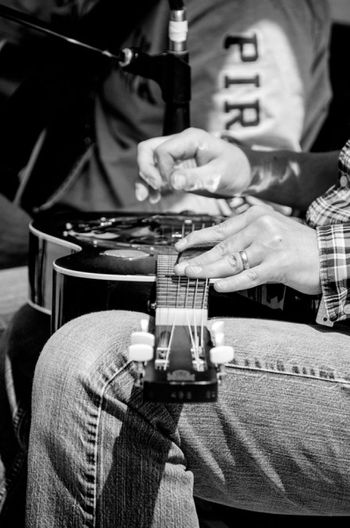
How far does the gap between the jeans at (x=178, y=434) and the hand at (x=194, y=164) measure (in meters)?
0.34

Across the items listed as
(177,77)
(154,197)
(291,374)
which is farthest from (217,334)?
(177,77)

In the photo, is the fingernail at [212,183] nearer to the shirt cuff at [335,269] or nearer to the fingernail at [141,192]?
the fingernail at [141,192]

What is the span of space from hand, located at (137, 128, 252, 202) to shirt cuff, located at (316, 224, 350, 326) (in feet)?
0.96

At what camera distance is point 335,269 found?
0.85 metres

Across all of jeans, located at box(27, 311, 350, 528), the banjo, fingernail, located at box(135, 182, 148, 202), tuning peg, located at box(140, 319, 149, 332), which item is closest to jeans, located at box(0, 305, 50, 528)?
the banjo

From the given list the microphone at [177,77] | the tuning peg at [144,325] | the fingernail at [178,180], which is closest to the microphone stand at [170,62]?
the microphone at [177,77]

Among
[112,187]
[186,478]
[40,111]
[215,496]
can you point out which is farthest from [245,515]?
[40,111]

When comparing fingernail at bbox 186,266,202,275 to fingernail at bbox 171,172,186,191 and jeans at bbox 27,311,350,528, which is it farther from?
fingernail at bbox 171,172,186,191

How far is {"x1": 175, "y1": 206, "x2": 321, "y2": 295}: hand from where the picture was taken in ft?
2.72

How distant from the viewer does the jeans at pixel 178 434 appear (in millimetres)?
747

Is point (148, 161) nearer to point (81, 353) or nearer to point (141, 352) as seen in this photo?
point (81, 353)

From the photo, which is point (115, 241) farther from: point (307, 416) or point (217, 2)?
point (217, 2)

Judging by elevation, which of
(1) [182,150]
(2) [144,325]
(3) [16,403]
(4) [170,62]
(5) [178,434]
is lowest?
(3) [16,403]

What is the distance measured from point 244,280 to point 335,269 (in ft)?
0.37
